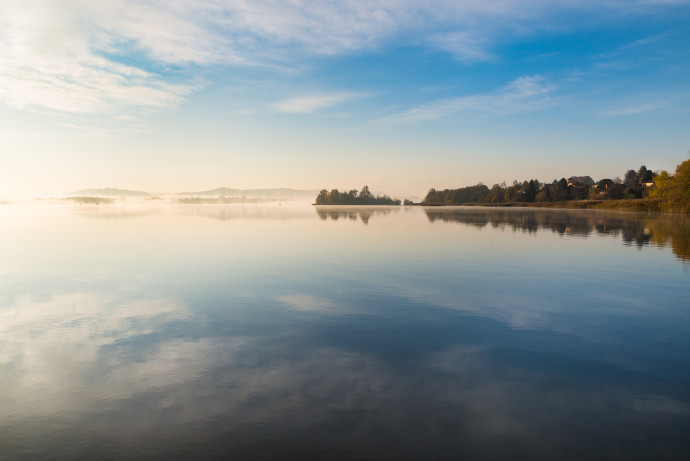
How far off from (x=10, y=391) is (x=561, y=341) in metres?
14.8

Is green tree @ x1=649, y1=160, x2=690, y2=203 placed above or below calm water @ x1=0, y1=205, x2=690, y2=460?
above

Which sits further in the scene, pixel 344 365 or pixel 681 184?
pixel 681 184

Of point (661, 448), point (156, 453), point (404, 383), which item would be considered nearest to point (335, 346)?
point (404, 383)

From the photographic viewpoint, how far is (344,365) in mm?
11008

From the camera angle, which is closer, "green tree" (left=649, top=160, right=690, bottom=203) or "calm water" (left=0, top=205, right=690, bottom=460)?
"calm water" (left=0, top=205, right=690, bottom=460)

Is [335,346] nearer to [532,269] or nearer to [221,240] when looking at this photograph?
[532,269]

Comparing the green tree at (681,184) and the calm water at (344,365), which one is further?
the green tree at (681,184)

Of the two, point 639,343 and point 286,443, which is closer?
point 286,443

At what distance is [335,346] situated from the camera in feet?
41.0

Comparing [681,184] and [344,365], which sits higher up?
[681,184]

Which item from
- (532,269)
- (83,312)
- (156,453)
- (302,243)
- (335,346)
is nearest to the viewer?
(156,453)

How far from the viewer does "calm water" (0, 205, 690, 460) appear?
7.68 m

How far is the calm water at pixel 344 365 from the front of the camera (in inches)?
302

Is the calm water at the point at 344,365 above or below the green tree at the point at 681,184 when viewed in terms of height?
below
